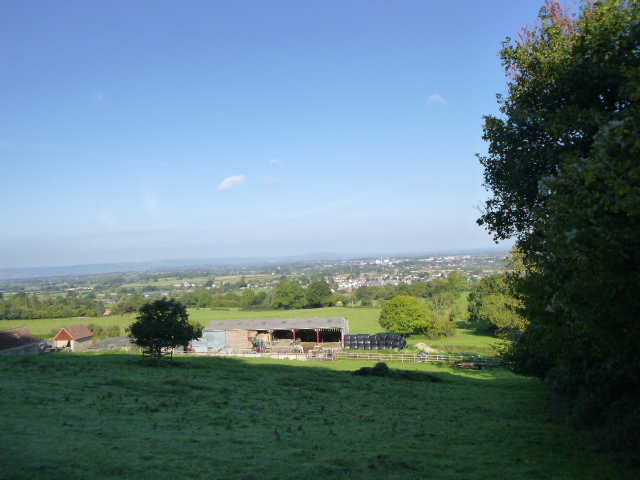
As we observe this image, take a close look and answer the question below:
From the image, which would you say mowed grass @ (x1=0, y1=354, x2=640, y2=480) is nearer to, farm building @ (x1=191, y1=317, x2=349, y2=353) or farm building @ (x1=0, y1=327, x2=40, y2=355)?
farm building @ (x1=0, y1=327, x2=40, y2=355)

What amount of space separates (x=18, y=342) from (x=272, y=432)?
121 ft

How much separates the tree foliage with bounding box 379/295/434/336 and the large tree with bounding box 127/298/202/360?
3291cm

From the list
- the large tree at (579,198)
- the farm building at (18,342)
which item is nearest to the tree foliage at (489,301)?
the large tree at (579,198)

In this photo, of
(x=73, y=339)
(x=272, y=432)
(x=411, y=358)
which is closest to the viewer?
(x=272, y=432)

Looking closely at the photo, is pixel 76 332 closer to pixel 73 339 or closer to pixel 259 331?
pixel 73 339

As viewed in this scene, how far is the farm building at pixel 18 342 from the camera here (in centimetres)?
3681

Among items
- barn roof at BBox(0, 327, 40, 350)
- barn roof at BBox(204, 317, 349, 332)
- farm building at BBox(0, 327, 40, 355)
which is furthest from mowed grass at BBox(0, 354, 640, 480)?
barn roof at BBox(204, 317, 349, 332)

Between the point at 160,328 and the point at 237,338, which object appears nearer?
the point at 160,328

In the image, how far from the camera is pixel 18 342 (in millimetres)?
38031

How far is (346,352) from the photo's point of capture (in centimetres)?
3972

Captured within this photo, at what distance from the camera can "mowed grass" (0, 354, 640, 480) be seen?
Result: 7664 mm

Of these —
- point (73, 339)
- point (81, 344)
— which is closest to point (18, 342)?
point (73, 339)

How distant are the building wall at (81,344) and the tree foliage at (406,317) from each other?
119 ft

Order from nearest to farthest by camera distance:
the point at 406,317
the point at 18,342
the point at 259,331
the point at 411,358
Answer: the point at 411,358 → the point at 18,342 → the point at 259,331 → the point at 406,317
